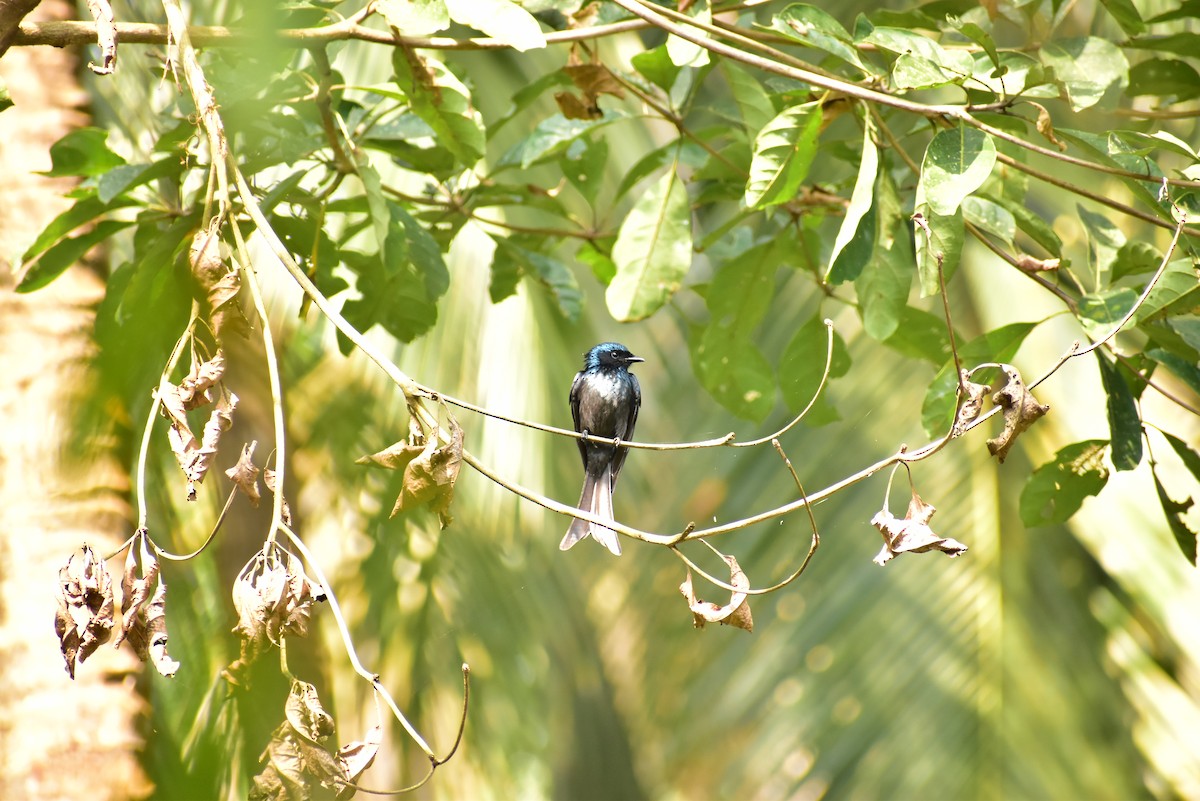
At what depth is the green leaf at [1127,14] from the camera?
91.1 inches

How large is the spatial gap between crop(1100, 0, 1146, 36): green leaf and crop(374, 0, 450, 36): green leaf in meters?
1.33

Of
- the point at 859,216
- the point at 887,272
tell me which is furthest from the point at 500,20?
the point at 887,272

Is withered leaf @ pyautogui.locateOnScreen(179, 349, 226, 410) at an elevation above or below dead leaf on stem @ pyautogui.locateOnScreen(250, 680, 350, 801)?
above

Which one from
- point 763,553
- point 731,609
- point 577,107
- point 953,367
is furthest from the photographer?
point 763,553

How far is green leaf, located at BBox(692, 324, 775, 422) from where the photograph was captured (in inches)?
97.7

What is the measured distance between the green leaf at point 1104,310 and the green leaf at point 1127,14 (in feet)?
1.86

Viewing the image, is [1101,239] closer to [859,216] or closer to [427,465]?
[859,216]

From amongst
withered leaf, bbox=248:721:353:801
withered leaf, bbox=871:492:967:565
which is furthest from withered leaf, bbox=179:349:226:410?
withered leaf, bbox=871:492:967:565

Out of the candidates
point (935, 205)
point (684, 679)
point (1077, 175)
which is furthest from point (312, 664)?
point (1077, 175)

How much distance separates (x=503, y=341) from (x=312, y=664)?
2.34 metres

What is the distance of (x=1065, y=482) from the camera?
2344mm

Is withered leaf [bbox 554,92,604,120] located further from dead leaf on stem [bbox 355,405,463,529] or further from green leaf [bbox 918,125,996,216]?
dead leaf on stem [bbox 355,405,463,529]

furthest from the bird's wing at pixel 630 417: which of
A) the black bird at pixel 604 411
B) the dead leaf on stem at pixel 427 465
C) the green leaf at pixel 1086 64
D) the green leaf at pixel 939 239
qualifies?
the green leaf at pixel 1086 64

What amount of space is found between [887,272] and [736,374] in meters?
0.44
